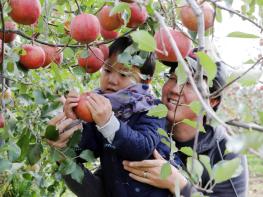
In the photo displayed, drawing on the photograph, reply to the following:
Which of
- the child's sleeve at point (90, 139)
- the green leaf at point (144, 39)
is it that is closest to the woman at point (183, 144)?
the child's sleeve at point (90, 139)

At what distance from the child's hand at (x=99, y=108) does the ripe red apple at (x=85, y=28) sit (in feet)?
0.71

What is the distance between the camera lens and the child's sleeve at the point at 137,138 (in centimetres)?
129

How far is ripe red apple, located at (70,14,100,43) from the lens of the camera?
1001mm

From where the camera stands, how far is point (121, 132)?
128 cm

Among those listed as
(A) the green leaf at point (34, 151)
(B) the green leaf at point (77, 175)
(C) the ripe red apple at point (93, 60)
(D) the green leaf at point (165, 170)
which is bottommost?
(B) the green leaf at point (77, 175)

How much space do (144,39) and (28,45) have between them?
55 centimetres

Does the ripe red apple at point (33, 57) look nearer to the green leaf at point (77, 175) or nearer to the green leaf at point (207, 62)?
the green leaf at point (77, 175)

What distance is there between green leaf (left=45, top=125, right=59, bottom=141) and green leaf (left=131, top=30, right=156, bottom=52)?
61 centimetres

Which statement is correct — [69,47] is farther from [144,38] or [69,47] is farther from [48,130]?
[144,38]

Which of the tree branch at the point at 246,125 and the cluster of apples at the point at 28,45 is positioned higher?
the tree branch at the point at 246,125

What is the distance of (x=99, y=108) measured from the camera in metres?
1.20

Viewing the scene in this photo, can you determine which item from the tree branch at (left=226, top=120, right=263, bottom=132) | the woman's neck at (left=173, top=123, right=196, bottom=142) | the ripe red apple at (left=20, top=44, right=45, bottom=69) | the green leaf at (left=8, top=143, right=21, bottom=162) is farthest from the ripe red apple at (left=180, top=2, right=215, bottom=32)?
the woman's neck at (left=173, top=123, right=196, bottom=142)

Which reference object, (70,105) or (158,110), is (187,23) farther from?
(70,105)

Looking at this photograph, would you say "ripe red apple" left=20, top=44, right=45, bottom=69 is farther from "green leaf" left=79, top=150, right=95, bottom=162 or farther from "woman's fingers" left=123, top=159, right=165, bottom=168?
"woman's fingers" left=123, top=159, right=165, bottom=168
